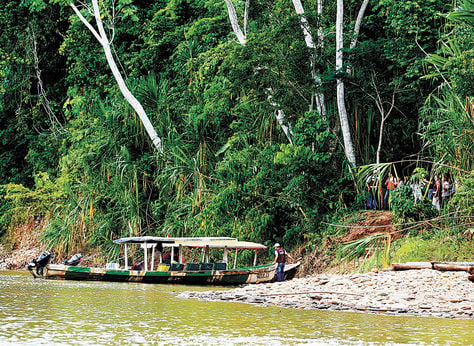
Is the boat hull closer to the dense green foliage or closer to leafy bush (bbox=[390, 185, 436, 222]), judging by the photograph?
the dense green foliage

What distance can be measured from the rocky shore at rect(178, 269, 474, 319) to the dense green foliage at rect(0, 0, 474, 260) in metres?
4.39

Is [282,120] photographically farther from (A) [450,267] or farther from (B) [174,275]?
(A) [450,267]

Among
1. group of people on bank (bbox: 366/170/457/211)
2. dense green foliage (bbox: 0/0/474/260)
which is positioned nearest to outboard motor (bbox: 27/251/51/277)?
dense green foliage (bbox: 0/0/474/260)

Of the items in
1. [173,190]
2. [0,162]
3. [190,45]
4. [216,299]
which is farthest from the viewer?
[0,162]

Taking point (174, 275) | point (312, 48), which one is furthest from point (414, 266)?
point (312, 48)

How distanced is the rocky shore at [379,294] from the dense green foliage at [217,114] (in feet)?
14.4

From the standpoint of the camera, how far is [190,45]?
106ft

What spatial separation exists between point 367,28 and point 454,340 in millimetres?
18840

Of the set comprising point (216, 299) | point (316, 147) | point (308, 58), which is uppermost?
point (308, 58)

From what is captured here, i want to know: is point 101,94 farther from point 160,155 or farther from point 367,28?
point 367,28

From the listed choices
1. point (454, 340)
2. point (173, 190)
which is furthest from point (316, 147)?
point (454, 340)

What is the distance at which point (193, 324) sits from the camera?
12898mm

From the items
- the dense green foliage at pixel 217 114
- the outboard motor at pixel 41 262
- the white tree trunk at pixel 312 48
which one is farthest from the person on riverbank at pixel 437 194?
the outboard motor at pixel 41 262

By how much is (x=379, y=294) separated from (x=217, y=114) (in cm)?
1445
